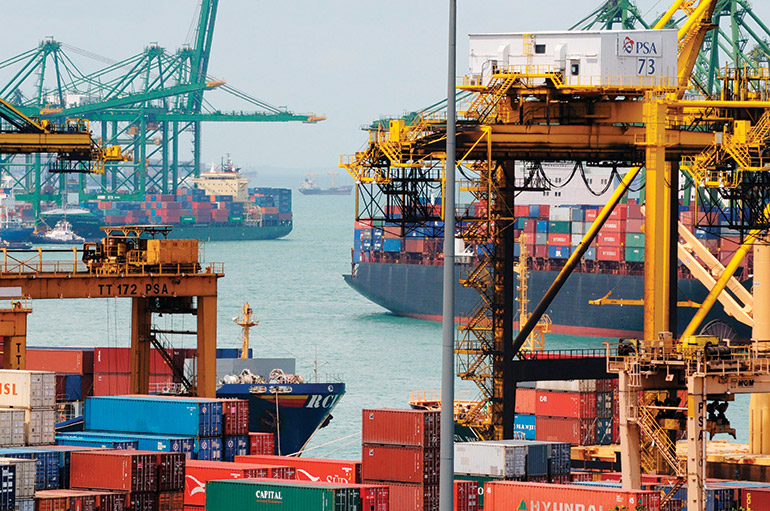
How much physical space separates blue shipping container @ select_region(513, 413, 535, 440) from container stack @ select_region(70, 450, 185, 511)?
28840mm

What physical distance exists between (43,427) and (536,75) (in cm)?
1718

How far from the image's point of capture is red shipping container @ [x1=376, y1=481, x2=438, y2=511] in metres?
34.2

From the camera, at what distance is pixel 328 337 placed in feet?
347

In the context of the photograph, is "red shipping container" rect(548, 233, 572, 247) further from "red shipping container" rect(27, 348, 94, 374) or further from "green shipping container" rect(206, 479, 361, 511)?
"green shipping container" rect(206, 479, 361, 511)

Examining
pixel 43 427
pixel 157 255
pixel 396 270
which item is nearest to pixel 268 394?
pixel 157 255

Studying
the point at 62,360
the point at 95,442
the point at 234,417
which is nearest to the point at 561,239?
the point at 62,360

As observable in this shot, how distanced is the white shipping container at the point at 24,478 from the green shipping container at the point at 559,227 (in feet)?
276

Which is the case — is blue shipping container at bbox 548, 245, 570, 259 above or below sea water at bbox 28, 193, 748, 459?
above

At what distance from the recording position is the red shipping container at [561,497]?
2962cm

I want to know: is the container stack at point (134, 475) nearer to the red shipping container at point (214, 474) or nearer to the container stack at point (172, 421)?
the red shipping container at point (214, 474)

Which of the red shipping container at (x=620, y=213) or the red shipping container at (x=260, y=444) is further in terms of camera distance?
the red shipping container at (x=620, y=213)

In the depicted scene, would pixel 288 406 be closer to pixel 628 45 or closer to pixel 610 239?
pixel 628 45

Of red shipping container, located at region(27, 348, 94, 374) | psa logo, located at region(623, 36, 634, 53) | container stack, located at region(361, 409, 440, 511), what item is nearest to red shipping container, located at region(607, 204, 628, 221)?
red shipping container, located at region(27, 348, 94, 374)

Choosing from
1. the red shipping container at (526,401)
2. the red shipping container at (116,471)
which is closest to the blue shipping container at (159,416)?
the red shipping container at (116,471)
